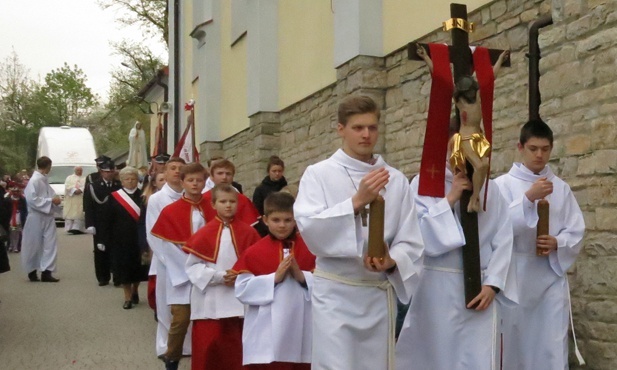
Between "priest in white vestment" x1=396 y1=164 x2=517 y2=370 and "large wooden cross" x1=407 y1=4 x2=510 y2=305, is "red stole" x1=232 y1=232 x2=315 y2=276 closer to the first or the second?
"priest in white vestment" x1=396 y1=164 x2=517 y2=370

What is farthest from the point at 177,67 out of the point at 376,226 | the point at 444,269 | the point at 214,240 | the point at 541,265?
the point at 376,226

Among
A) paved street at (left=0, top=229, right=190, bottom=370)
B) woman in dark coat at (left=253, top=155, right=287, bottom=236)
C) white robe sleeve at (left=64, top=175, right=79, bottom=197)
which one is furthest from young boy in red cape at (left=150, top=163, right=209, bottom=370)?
white robe sleeve at (left=64, top=175, right=79, bottom=197)

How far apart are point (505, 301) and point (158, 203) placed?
3.83 m

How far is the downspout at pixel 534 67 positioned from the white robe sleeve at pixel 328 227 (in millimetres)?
3316

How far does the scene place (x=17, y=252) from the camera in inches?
844

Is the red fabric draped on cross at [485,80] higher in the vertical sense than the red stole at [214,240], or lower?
higher

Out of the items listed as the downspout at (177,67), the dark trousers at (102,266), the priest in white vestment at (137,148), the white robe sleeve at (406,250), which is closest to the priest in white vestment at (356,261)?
the white robe sleeve at (406,250)

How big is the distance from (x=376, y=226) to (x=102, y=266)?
10725 mm

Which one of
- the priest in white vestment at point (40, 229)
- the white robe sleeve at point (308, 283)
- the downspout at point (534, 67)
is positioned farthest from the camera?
the priest in white vestment at point (40, 229)

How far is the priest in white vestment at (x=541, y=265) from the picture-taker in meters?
6.17

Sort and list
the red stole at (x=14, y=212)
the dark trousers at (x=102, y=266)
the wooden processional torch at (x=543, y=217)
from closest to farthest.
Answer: the wooden processional torch at (x=543, y=217)
the dark trousers at (x=102, y=266)
the red stole at (x=14, y=212)

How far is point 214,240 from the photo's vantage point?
699 cm

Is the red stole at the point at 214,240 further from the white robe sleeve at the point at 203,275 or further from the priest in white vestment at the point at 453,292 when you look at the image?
the priest in white vestment at the point at 453,292

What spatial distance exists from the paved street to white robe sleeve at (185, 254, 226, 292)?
183cm
